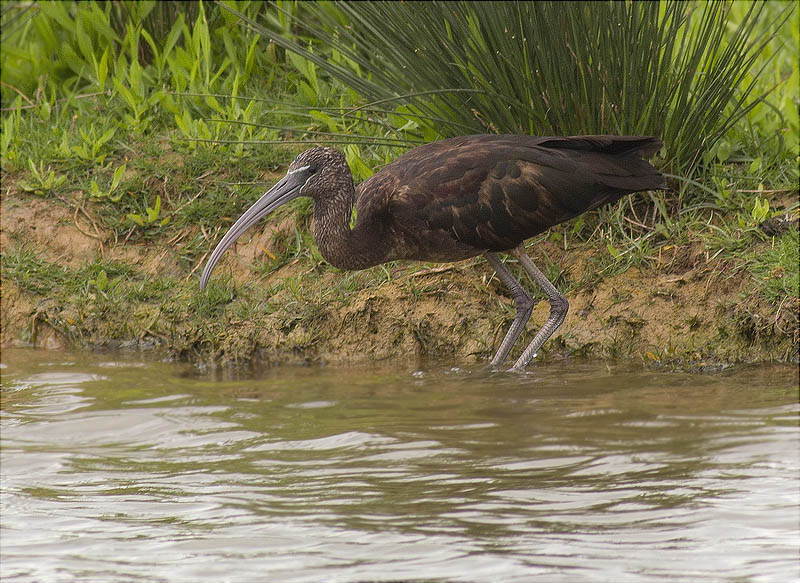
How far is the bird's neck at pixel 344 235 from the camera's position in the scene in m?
5.66

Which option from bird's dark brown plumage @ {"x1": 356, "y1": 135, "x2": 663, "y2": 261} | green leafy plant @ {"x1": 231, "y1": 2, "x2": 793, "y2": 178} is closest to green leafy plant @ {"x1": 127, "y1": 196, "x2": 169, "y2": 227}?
green leafy plant @ {"x1": 231, "y1": 2, "x2": 793, "y2": 178}

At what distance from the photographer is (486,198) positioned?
5.52 meters

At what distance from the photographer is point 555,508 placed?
3467 millimetres

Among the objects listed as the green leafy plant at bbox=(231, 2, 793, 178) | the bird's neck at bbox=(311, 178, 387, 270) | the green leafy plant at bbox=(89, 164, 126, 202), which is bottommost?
the bird's neck at bbox=(311, 178, 387, 270)

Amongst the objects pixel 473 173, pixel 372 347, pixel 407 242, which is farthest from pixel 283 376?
pixel 473 173

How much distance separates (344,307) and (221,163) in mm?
1480

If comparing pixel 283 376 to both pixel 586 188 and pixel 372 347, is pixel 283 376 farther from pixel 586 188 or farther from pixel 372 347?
pixel 586 188

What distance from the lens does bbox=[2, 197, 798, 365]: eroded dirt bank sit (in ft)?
18.1

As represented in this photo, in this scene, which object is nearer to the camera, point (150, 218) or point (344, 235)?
point (344, 235)

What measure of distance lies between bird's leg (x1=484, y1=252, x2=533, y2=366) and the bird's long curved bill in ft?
3.37

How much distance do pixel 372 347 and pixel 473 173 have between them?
43.1 inches

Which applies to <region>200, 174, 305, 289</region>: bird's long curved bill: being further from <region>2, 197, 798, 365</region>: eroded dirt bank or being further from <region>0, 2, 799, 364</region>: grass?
<region>2, 197, 798, 365</region>: eroded dirt bank

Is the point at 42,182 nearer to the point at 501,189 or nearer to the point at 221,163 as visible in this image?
the point at 221,163

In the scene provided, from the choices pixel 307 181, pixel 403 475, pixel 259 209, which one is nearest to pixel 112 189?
pixel 259 209
